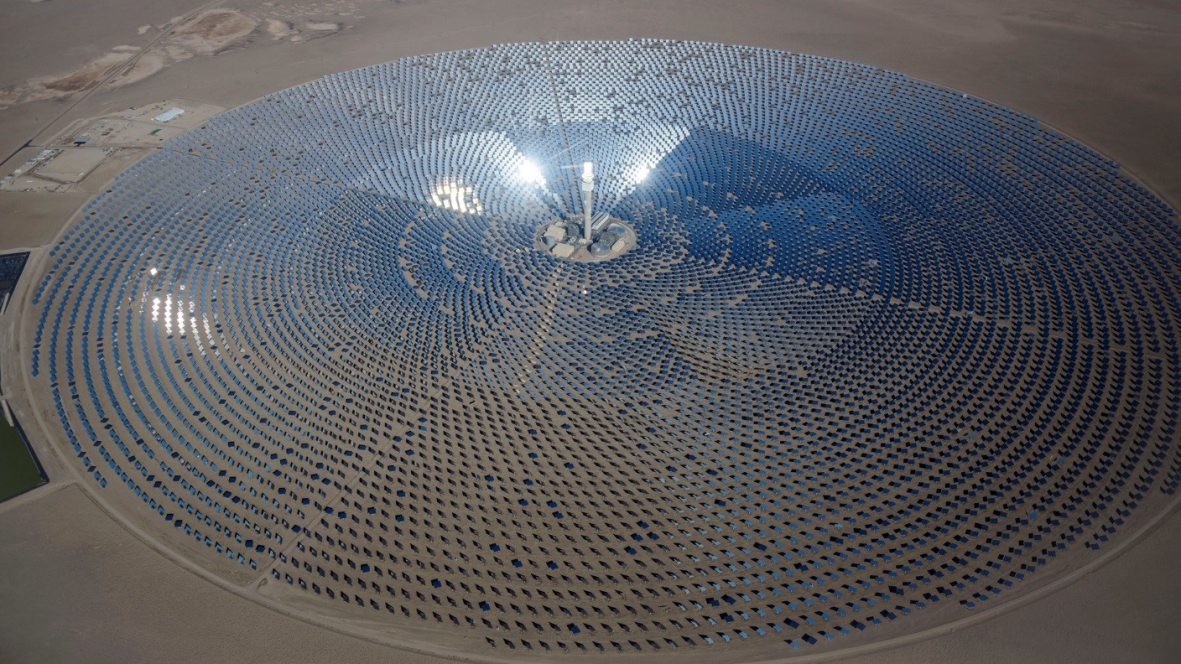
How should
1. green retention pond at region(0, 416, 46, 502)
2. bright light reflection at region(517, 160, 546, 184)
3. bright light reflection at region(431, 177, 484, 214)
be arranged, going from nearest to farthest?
green retention pond at region(0, 416, 46, 502), bright light reflection at region(431, 177, 484, 214), bright light reflection at region(517, 160, 546, 184)

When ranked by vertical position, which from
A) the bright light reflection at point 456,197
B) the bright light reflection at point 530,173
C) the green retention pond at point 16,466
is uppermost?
the bright light reflection at point 530,173

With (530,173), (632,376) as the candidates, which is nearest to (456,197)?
(530,173)

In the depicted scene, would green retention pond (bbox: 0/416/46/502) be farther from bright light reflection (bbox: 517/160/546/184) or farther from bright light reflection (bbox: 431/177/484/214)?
bright light reflection (bbox: 517/160/546/184)

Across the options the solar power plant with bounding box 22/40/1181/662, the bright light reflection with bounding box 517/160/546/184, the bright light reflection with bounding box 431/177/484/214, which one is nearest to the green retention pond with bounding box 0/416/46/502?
the solar power plant with bounding box 22/40/1181/662

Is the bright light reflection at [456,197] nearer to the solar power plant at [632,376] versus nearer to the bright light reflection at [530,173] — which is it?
the solar power plant at [632,376]

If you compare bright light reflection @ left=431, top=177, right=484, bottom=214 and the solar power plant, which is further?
bright light reflection @ left=431, top=177, right=484, bottom=214

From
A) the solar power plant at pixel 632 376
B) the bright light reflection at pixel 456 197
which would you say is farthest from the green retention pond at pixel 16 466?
the bright light reflection at pixel 456 197

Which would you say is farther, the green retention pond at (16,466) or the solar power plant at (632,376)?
the green retention pond at (16,466)
